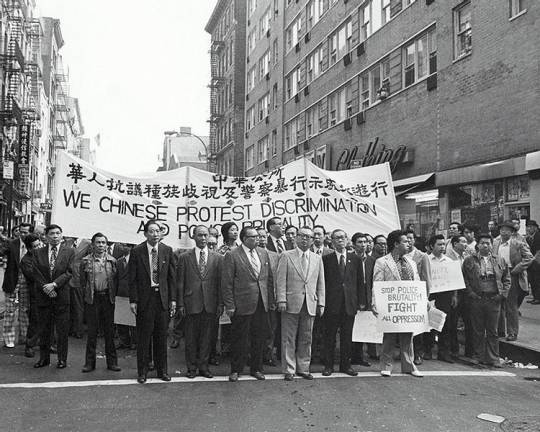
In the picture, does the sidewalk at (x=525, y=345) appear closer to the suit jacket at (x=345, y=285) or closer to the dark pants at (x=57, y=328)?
the suit jacket at (x=345, y=285)

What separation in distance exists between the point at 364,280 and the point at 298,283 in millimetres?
992

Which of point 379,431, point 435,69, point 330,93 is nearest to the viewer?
point 379,431

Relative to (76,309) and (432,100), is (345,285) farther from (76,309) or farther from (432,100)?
(432,100)

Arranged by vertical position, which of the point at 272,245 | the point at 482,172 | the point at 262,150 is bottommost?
the point at 272,245

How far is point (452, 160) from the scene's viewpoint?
1831 cm

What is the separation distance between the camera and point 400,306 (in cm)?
778

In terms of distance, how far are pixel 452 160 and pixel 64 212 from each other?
13.1m

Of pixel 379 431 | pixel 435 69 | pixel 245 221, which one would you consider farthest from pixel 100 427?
pixel 435 69

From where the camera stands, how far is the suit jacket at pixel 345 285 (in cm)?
791

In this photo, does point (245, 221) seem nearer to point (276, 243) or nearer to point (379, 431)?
point (276, 243)

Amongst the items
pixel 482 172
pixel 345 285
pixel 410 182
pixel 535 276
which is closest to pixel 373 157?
pixel 410 182

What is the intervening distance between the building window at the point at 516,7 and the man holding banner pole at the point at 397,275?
1060 cm

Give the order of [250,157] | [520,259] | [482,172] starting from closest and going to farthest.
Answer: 1. [520,259]
2. [482,172]
3. [250,157]

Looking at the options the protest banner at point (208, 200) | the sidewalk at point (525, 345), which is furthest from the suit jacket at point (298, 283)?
the sidewalk at point (525, 345)
